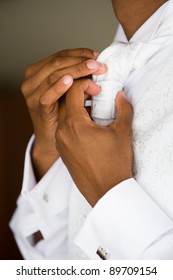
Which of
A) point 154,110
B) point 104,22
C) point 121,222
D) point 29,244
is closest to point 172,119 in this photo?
point 154,110

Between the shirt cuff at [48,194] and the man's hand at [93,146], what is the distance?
0.16 metres

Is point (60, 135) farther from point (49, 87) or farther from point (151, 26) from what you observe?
point (151, 26)

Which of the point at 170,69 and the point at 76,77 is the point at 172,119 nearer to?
the point at 170,69

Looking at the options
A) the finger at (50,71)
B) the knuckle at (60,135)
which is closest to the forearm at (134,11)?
the finger at (50,71)

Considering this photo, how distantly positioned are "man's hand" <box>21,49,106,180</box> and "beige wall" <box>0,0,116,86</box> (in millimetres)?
897

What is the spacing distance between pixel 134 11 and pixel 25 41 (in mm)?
1101

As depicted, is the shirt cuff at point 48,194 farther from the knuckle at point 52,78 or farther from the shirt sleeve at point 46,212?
Answer: the knuckle at point 52,78

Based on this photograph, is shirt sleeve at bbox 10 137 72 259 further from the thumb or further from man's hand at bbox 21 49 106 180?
the thumb

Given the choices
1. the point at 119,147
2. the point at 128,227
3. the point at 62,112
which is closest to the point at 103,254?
the point at 128,227

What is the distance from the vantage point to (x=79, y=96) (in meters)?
0.73

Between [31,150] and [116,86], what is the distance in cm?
33

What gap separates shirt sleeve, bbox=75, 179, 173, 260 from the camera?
61 cm

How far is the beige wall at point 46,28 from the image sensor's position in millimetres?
1730

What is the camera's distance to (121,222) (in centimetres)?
64
